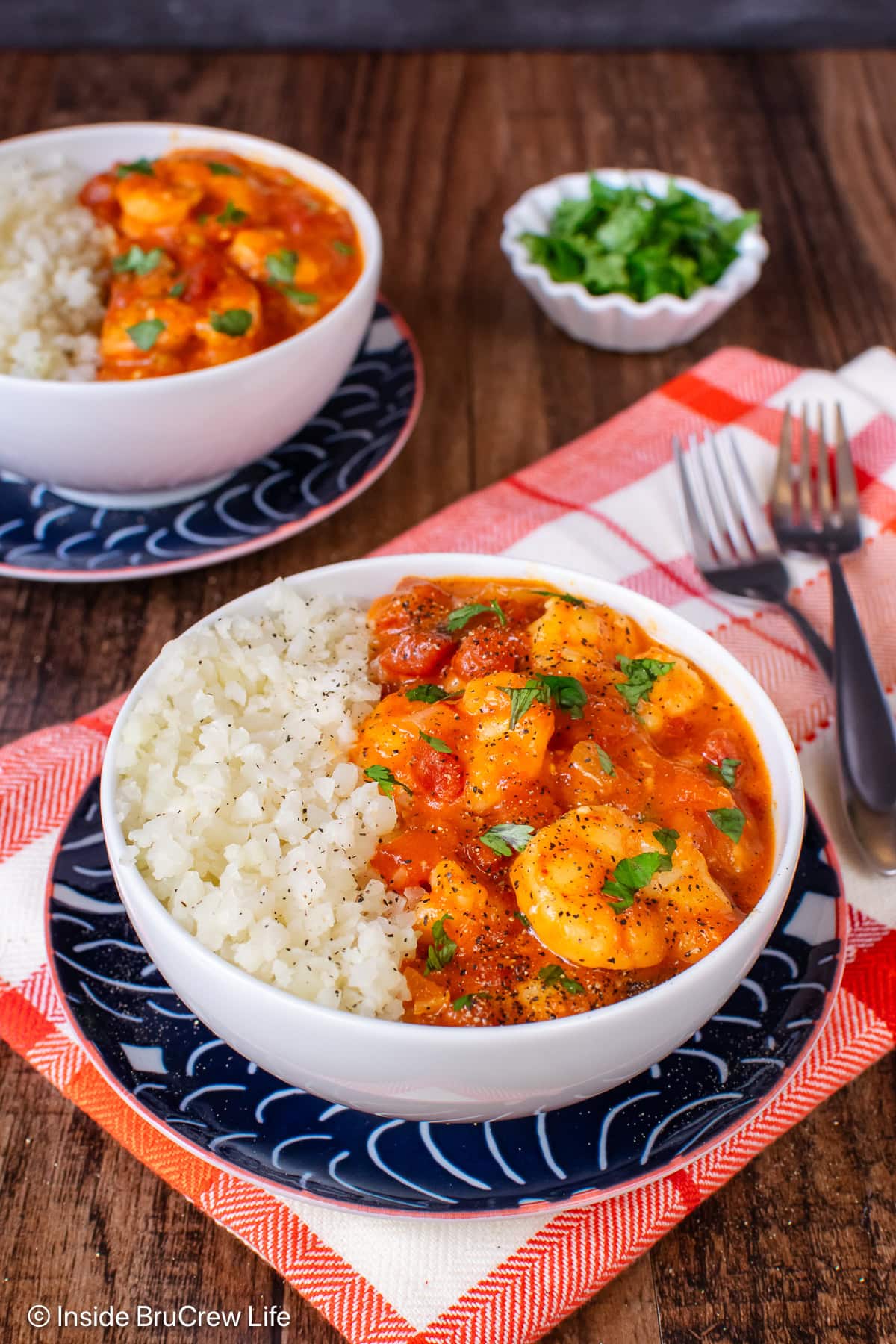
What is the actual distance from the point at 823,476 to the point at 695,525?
430 mm

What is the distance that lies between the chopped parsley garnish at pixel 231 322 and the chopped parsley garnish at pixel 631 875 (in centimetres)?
187

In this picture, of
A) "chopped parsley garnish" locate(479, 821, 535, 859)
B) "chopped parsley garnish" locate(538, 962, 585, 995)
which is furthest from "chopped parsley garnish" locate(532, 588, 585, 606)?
"chopped parsley garnish" locate(538, 962, 585, 995)

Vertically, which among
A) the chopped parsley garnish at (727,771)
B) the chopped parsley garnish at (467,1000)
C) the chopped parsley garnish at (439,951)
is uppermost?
the chopped parsley garnish at (727,771)

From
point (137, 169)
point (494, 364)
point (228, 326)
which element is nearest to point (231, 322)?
point (228, 326)

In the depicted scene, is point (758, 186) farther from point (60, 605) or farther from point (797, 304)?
point (60, 605)

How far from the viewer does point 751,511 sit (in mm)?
3373

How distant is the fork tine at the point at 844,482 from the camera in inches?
133

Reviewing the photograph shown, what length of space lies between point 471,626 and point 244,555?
115cm

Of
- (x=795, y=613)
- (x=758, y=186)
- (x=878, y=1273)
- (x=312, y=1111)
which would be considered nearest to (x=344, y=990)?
(x=312, y=1111)

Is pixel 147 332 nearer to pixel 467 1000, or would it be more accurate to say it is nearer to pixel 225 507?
pixel 225 507

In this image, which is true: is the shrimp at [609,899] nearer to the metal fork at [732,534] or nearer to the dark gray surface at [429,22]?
the metal fork at [732,534]

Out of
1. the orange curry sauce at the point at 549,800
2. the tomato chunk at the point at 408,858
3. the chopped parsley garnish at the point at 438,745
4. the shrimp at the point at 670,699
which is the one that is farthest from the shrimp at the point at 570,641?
the tomato chunk at the point at 408,858

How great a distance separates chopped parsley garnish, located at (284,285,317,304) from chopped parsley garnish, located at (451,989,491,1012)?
2.11m

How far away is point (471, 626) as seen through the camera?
2.46 meters
